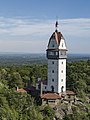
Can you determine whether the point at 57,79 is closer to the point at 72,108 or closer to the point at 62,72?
the point at 62,72

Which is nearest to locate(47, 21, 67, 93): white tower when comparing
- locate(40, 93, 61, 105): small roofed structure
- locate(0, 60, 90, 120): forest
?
locate(40, 93, 61, 105): small roofed structure

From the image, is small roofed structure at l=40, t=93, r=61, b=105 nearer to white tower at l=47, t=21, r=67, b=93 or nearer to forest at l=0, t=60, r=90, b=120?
forest at l=0, t=60, r=90, b=120

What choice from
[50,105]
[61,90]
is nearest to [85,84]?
[61,90]

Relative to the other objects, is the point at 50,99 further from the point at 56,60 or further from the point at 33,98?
the point at 56,60

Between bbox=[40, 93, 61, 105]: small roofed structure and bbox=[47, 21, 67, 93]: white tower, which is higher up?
bbox=[47, 21, 67, 93]: white tower

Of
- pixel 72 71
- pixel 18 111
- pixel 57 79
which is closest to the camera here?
pixel 18 111

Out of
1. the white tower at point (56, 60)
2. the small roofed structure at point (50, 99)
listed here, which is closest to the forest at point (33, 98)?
the small roofed structure at point (50, 99)
